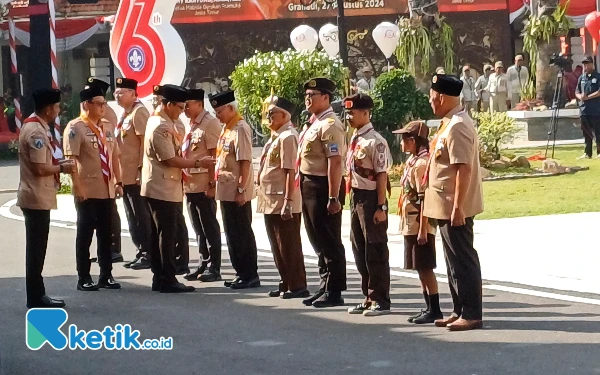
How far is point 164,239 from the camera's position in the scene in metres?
12.1

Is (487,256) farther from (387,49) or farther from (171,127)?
(387,49)

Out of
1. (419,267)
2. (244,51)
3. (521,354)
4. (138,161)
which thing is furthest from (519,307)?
(244,51)

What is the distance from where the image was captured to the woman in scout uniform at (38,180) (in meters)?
10.9

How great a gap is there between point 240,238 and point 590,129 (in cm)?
1314

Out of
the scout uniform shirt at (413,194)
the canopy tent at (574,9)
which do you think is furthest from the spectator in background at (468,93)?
the scout uniform shirt at (413,194)

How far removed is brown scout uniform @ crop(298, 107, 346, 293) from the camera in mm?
10922

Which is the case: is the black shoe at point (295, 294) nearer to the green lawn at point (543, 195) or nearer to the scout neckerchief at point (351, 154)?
the scout neckerchief at point (351, 154)

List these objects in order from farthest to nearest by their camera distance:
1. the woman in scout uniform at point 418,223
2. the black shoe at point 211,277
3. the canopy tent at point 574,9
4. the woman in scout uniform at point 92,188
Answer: the canopy tent at point 574,9 < the black shoe at point 211,277 < the woman in scout uniform at point 92,188 < the woman in scout uniform at point 418,223

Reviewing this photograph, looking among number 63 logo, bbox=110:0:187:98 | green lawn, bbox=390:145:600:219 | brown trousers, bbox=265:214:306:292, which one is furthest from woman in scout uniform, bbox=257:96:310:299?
number 63 logo, bbox=110:0:187:98

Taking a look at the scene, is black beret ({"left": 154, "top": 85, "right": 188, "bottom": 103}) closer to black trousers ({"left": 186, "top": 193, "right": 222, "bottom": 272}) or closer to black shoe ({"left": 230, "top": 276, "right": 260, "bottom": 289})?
black trousers ({"left": 186, "top": 193, "right": 222, "bottom": 272})

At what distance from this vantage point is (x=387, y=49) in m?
29.6

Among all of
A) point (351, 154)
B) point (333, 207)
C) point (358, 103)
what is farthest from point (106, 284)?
point (358, 103)

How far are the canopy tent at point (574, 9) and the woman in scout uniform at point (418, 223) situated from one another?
31.0 metres

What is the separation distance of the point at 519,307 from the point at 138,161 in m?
4.73
